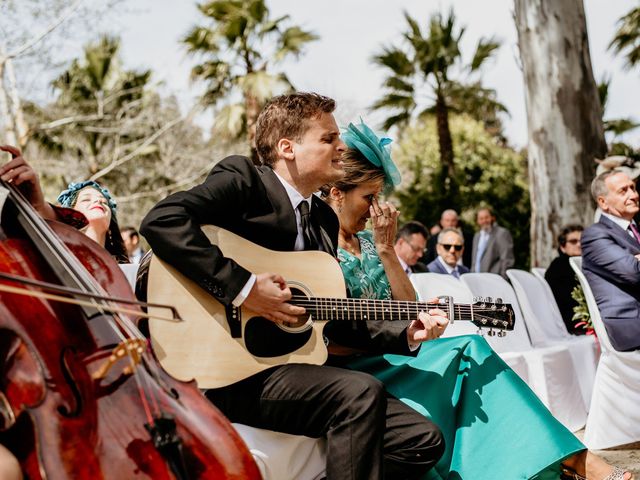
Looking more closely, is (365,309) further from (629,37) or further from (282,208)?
(629,37)

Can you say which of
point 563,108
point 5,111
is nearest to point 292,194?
point 563,108

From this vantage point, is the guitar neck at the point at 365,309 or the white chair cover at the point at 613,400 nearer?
the guitar neck at the point at 365,309

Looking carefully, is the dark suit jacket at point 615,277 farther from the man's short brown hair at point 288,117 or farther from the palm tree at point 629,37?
the palm tree at point 629,37

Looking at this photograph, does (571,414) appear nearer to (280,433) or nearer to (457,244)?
(457,244)

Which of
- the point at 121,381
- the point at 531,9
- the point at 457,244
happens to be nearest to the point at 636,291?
the point at 457,244

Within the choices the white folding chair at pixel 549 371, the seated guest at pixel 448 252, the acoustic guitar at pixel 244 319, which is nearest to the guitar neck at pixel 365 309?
the acoustic guitar at pixel 244 319

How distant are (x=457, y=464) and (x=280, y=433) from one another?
2.89 feet

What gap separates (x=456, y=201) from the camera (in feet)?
64.3

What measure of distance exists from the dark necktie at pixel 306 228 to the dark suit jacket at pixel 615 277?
121 inches

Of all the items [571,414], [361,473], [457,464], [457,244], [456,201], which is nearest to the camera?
[361,473]

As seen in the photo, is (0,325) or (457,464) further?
(457,464)

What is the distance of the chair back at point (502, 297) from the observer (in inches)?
237

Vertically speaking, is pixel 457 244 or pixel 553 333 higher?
pixel 457 244

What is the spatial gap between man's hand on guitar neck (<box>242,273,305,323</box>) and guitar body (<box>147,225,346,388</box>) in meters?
0.06
